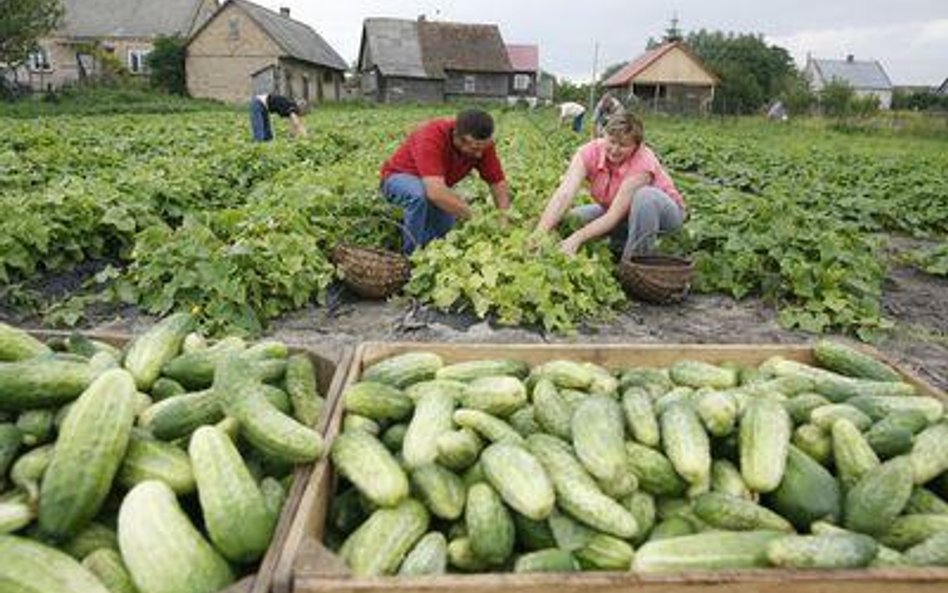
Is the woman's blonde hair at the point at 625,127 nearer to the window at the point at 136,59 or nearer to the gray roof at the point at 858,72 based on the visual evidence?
the window at the point at 136,59

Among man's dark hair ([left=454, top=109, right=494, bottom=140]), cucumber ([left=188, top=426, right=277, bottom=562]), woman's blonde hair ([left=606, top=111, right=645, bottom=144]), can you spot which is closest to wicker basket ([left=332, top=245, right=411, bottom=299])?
man's dark hair ([left=454, top=109, right=494, bottom=140])

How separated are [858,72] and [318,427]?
143020 mm

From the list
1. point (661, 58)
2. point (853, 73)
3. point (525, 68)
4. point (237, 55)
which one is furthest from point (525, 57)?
point (853, 73)

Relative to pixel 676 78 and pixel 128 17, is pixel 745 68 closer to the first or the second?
pixel 676 78

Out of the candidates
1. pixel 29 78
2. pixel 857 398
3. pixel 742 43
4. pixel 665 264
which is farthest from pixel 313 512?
pixel 742 43

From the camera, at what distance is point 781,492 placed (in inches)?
105

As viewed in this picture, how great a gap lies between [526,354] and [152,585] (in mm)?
1980

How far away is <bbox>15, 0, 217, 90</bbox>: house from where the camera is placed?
6538 centimetres

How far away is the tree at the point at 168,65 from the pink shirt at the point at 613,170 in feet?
197

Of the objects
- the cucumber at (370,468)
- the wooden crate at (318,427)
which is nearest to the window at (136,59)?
A: the wooden crate at (318,427)

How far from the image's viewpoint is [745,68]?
312ft

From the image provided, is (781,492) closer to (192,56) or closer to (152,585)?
(152,585)

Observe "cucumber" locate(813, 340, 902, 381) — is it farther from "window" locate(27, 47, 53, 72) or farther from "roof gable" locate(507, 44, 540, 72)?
"roof gable" locate(507, 44, 540, 72)

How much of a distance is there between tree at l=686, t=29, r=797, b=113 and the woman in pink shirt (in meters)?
65.3
